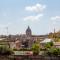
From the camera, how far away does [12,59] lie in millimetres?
22484

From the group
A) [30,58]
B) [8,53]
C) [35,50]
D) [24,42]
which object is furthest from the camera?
[24,42]

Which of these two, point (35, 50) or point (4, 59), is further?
point (35, 50)

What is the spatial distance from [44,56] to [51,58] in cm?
65

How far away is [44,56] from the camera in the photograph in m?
22.2

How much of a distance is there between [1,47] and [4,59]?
2926 millimetres

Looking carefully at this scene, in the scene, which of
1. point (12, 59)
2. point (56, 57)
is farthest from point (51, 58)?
point (12, 59)

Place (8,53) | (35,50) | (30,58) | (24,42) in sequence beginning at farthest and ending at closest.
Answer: (24,42)
(35,50)
(8,53)
(30,58)

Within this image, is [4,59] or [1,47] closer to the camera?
[4,59]

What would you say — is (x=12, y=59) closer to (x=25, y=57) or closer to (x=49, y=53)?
(x=25, y=57)

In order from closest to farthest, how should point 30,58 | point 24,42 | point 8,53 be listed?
point 30,58, point 8,53, point 24,42

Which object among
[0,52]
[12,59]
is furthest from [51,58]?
[0,52]

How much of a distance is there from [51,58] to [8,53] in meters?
4.97

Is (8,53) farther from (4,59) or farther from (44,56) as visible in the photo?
(44,56)

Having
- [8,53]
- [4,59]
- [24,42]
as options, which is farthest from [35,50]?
[24,42]
